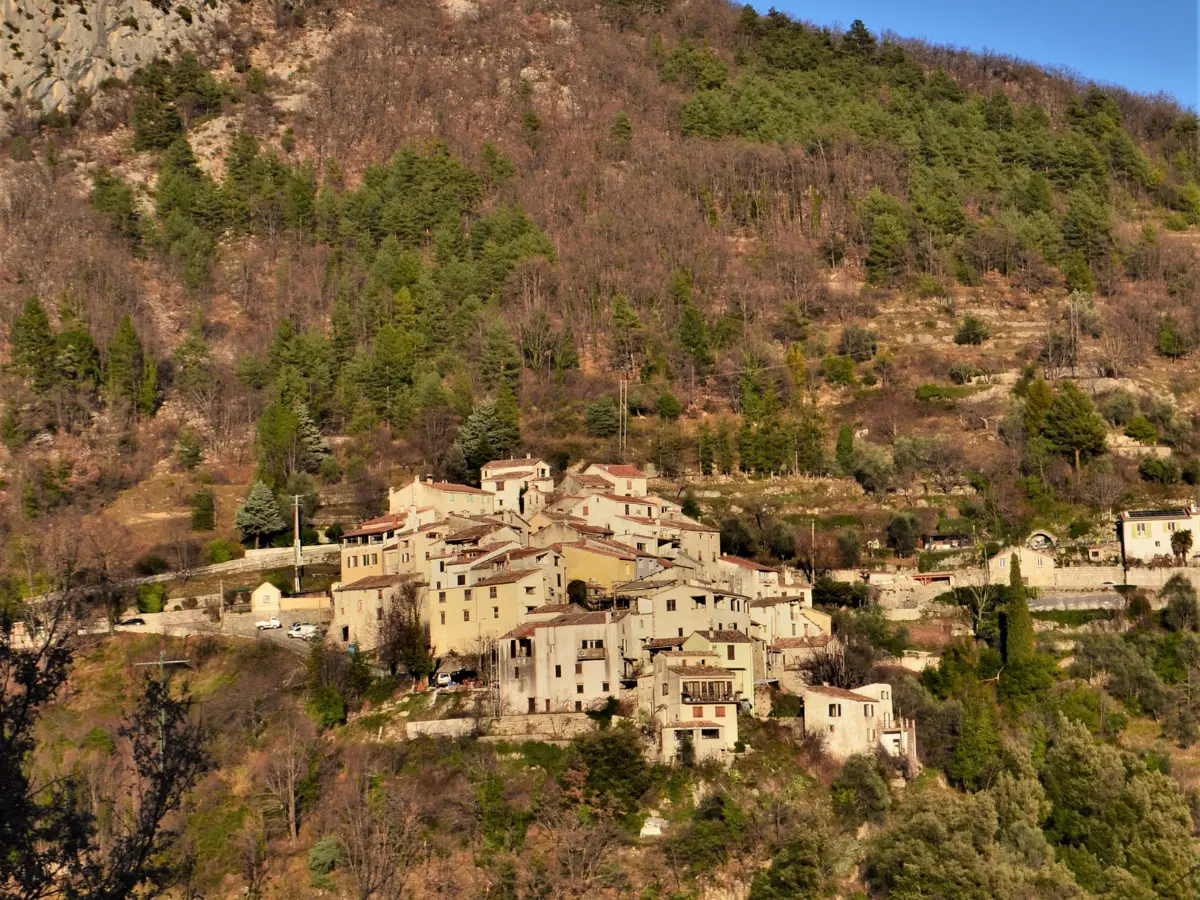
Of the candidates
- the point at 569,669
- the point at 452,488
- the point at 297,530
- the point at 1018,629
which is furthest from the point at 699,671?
the point at 297,530

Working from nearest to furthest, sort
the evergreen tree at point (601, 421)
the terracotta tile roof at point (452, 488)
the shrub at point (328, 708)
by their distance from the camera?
the shrub at point (328, 708) < the terracotta tile roof at point (452, 488) < the evergreen tree at point (601, 421)

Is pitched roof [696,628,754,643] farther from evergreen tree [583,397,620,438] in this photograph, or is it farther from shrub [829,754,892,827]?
evergreen tree [583,397,620,438]

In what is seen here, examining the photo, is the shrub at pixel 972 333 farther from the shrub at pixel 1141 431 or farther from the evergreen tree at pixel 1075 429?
the evergreen tree at pixel 1075 429

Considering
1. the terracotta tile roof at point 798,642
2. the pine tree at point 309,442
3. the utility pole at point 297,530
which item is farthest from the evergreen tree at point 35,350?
the terracotta tile roof at point 798,642

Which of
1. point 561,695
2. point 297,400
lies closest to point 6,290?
point 297,400

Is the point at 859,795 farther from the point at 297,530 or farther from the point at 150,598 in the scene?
the point at 150,598

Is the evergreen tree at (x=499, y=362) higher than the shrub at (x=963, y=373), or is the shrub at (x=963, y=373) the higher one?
the evergreen tree at (x=499, y=362)

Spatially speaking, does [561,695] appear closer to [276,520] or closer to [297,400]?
[276,520]
